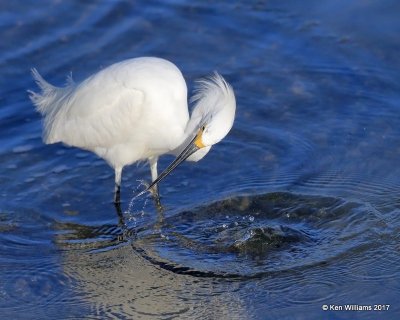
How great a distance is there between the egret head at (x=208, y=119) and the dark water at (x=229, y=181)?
692mm

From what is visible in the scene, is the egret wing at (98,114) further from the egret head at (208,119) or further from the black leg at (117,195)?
the egret head at (208,119)

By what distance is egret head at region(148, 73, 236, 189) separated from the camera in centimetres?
743

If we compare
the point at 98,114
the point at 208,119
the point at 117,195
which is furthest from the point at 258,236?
the point at 98,114

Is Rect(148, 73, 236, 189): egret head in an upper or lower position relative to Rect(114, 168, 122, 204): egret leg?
upper

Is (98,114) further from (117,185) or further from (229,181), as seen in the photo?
(229,181)

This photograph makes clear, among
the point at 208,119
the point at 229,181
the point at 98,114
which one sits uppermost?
the point at 208,119

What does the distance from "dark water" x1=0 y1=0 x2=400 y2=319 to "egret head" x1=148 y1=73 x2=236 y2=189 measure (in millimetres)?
692

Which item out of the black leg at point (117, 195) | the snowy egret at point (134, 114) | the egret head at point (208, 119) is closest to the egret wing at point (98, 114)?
the snowy egret at point (134, 114)

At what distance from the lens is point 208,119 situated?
7746 mm

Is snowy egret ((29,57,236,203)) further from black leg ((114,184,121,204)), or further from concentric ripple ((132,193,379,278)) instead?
concentric ripple ((132,193,379,278))

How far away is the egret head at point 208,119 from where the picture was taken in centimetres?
743

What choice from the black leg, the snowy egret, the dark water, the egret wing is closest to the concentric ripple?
the dark water

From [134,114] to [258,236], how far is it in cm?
181

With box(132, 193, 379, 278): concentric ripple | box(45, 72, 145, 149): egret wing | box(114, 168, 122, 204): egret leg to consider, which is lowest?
box(132, 193, 379, 278): concentric ripple
